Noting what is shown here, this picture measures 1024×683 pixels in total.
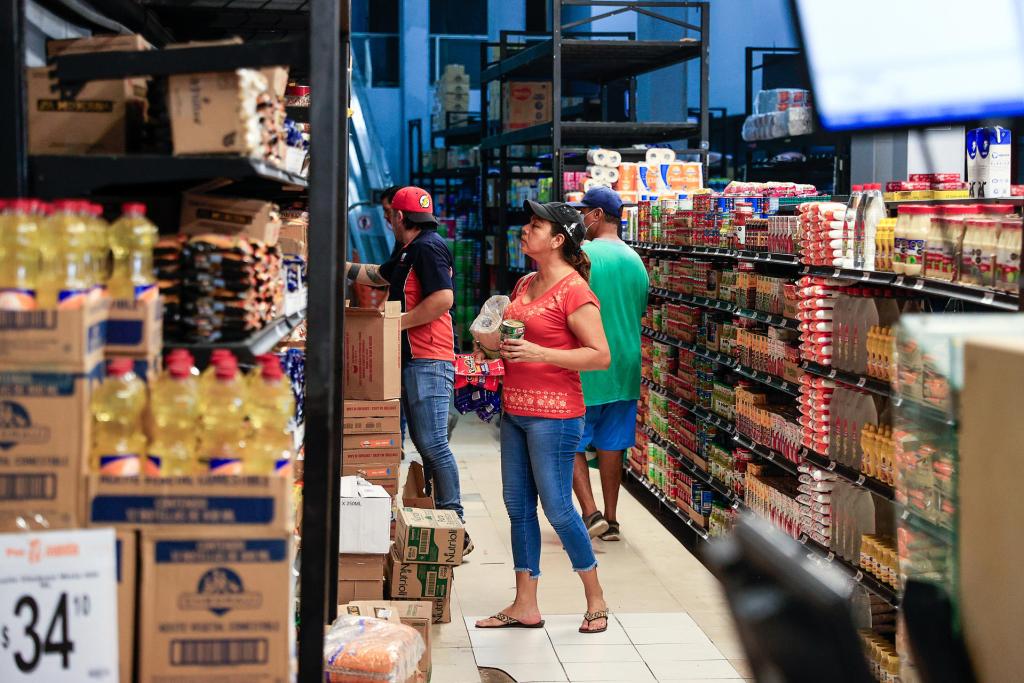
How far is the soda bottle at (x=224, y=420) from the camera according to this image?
2.19 metres

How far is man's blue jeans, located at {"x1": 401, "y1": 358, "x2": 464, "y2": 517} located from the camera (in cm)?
595

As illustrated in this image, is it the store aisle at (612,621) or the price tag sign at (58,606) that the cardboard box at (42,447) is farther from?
the store aisle at (612,621)

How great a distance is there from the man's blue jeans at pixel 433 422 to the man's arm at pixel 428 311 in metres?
0.21

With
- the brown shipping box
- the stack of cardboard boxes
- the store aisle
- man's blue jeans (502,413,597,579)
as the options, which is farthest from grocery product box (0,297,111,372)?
the stack of cardboard boxes

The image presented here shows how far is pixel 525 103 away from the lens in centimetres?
1063

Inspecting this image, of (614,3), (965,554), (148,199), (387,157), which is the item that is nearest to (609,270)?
(614,3)

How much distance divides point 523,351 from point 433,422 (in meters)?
1.29

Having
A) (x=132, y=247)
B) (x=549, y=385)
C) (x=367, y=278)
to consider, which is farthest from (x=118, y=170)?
(x=367, y=278)

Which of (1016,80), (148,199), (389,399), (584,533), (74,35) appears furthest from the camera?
(389,399)

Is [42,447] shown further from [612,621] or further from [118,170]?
[612,621]

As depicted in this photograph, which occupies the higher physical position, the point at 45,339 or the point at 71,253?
the point at 71,253

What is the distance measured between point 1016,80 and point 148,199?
198 centimetres

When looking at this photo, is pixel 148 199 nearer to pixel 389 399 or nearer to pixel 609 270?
pixel 389 399

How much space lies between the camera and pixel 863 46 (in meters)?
2.42
